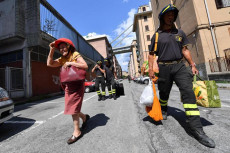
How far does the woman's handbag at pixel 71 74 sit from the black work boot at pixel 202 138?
5.90ft

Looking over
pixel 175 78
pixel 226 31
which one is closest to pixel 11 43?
pixel 175 78

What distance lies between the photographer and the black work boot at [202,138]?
1.38 meters

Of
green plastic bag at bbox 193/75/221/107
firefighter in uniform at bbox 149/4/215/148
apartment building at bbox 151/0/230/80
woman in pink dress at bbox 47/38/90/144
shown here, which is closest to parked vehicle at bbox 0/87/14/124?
woman in pink dress at bbox 47/38/90/144

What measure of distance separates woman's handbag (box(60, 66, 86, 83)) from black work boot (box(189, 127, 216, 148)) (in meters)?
1.80

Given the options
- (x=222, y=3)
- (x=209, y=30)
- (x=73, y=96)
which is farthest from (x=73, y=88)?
(x=222, y=3)

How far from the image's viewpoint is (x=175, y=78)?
6.40 feet

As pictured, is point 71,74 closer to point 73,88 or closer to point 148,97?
point 73,88

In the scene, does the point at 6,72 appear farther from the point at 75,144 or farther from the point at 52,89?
the point at 75,144

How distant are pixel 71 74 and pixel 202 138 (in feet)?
6.50

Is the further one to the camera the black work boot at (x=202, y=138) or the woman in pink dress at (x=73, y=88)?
the woman in pink dress at (x=73, y=88)

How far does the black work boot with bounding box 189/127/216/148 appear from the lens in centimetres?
138

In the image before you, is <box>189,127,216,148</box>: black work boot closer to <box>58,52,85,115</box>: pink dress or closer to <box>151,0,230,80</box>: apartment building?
<box>58,52,85,115</box>: pink dress

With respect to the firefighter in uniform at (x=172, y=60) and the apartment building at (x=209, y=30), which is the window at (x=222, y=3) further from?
the firefighter in uniform at (x=172, y=60)

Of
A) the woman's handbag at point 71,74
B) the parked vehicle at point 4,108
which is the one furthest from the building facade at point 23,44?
the woman's handbag at point 71,74
